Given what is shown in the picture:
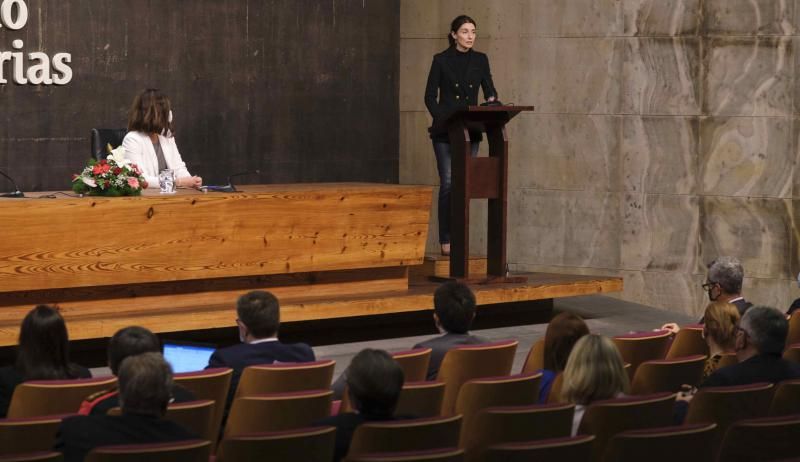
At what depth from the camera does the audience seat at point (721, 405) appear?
13.3 ft

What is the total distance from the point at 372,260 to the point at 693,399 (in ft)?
13.8

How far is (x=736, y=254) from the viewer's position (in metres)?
9.51

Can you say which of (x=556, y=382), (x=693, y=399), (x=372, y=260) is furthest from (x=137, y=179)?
(x=693, y=399)

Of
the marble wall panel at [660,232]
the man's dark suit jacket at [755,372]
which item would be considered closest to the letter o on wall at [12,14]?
the marble wall panel at [660,232]

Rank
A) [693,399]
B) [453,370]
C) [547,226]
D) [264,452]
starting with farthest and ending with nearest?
[547,226]
[453,370]
[693,399]
[264,452]

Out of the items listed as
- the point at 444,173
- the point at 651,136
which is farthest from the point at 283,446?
the point at 651,136

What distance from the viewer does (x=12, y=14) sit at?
8.96m

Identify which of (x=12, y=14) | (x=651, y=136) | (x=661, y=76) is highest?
(x=12, y=14)

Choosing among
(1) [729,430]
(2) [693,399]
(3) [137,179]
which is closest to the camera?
(1) [729,430]

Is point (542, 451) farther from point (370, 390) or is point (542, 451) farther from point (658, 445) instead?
point (370, 390)

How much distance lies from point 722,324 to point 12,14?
5.90 metres

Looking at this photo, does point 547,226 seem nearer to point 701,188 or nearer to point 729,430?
point 701,188

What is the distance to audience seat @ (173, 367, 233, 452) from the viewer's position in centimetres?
432

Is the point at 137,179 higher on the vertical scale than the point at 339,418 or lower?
higher
